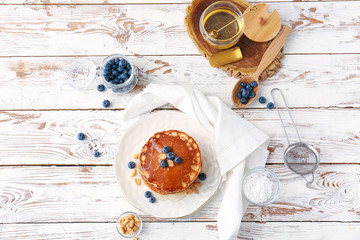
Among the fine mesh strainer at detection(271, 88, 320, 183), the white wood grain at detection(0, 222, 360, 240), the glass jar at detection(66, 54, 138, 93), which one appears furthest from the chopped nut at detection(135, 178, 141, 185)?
the fine mesh strainer at detection(271, 88, 320, 183)

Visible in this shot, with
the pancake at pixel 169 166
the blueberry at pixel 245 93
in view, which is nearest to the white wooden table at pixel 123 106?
the blueberry at pixel 245 93

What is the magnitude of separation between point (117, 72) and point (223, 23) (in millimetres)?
710

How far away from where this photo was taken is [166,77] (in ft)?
7.15

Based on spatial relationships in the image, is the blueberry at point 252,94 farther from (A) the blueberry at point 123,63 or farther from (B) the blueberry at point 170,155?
(A) the blueberry at point 123,63

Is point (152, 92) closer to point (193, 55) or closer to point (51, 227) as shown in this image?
point (193, 55)

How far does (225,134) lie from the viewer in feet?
6.57

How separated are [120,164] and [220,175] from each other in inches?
22.9

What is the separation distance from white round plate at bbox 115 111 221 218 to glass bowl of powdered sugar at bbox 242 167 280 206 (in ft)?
0.56

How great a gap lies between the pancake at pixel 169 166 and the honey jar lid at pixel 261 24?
2.44ft

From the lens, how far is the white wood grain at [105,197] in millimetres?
2066

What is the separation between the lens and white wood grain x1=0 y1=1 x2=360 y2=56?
2.20m

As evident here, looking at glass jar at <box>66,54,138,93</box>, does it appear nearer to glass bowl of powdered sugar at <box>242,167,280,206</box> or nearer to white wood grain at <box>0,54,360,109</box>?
white wood grain at <box>0,54,360,109</box>

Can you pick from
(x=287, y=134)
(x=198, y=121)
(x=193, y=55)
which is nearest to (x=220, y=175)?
(x=198, y=121)

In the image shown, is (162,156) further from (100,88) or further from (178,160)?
(100,88)
